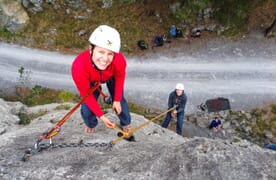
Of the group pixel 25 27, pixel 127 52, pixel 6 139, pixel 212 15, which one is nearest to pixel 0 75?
pixel 25 27

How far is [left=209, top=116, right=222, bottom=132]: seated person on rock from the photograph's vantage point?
720 inches

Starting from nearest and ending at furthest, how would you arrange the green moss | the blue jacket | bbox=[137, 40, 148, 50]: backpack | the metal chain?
the metal chain → the blue jacket → the green moss → bbox=[137, 40, 148, 50]: backpack

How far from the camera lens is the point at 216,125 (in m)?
18.4

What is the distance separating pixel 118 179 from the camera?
24.8ft

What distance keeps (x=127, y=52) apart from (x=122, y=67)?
1465 cm

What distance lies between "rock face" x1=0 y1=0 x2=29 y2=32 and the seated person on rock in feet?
45.3

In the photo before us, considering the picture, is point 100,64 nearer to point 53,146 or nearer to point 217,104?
point 53,146

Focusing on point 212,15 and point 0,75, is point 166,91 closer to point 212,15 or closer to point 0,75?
point 212,15

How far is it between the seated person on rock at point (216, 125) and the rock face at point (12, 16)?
13.8 metres

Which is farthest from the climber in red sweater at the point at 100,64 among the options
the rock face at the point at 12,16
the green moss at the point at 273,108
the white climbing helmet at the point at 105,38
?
the rock face at the point at 12,16

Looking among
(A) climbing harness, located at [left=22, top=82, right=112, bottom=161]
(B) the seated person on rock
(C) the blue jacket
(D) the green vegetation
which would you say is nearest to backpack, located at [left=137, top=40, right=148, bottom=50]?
(B) the seated person on rock

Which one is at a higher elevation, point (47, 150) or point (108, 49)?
point (108, 49)

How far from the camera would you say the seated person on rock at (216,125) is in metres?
18.3

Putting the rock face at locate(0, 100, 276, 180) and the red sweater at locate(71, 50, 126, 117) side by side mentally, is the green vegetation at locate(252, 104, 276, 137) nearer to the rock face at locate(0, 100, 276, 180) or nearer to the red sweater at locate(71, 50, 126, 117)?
the rock face at locate(0, 100, 276, 180)
